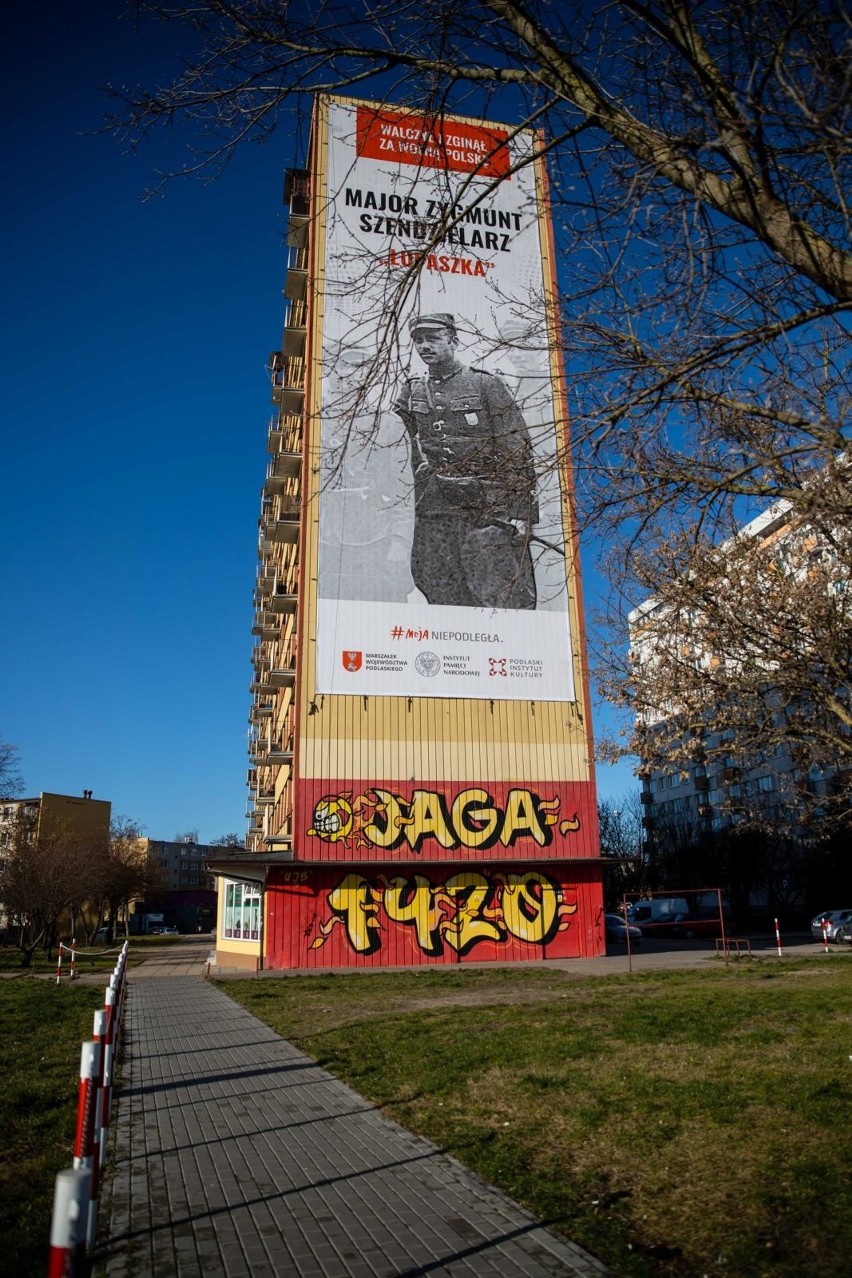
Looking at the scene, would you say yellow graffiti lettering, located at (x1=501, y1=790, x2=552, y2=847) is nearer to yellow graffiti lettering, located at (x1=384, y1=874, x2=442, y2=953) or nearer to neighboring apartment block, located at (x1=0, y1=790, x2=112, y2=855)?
yellow graffiti lettering, located at (x1=384, y1=874, x2=442, y2=953)

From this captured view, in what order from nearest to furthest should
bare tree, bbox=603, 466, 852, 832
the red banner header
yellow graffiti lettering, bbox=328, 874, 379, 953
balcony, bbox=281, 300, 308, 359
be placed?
1. the red banner header
2. bare tree, bbox=603, 466, 852, 832
3. yellow graffiti lettering, bbox=328, 874, 379, 953
4. balcony, bbox=281, 300, 308, 359

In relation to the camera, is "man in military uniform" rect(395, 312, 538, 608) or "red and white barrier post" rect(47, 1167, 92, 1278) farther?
"man in military uniform" rect(395, 312, 538, 608)

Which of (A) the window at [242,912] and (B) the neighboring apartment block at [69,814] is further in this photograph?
(B) the neighboring apartment block at [69,814]

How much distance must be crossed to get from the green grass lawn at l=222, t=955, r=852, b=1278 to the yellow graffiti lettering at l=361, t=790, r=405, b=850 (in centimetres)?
1029

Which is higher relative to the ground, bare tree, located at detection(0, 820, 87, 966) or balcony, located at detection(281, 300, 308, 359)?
balcony, located at detection(281, 300, 308, 359)

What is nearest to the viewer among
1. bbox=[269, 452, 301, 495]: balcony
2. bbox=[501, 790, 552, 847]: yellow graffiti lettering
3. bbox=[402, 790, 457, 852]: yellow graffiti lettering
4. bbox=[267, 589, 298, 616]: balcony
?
bbox=[402, 790, 457, 852]: yellow graffiti lettering

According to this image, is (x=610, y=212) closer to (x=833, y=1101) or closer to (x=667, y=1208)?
(x=667, y=1208)

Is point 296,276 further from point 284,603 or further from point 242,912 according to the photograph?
point 242,912

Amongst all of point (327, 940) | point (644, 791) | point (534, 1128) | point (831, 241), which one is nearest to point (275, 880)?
point (327, 940)

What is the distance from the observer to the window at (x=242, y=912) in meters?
29.5

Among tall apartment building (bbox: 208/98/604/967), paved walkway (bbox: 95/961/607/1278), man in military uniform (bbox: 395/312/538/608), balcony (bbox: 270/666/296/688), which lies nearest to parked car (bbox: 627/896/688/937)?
tall apartment building (bbox: 208/98/604/967)

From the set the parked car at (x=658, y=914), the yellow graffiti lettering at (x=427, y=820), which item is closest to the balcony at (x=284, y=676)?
the yellow graffiti lettering at (x=427, y=820)

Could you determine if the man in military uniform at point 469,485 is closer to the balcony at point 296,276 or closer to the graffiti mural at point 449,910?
the graffiti mural at point 449,910

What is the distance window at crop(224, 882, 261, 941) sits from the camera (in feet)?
96.7
